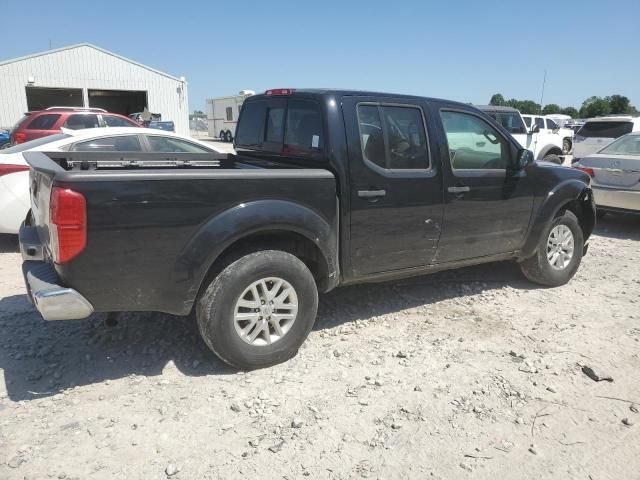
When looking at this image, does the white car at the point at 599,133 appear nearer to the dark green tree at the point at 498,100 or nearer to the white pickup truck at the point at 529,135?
the white pickup truck at the point at 529,135

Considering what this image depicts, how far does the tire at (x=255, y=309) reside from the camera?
125 inches

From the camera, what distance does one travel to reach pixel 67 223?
2652 millimetres

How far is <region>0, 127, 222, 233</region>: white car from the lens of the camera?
5.66 metres

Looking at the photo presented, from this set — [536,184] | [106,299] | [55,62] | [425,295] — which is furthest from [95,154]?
[55,62]

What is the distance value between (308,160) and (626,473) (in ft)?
9.08

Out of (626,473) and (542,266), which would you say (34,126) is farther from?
(626,473)

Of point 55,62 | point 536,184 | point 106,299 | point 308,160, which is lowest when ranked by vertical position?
point 106,299

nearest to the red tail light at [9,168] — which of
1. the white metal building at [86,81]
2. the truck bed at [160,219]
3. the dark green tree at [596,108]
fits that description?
the truck bed at [160,219]

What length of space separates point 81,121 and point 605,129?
51.5 feet

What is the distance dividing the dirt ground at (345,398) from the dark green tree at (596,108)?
69178 mm

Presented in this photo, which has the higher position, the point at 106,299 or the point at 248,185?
the point at 248,185

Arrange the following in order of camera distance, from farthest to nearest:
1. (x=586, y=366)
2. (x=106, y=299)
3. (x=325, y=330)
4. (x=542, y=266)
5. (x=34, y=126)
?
1. (x=34, y=126)
2. (x=542, y=266)
3. (x=325, y=330)
4. (x=586, y=366)
5. (x=106, y=299)

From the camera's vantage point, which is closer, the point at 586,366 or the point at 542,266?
the point at 586,366

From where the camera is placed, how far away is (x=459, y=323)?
432 cm
